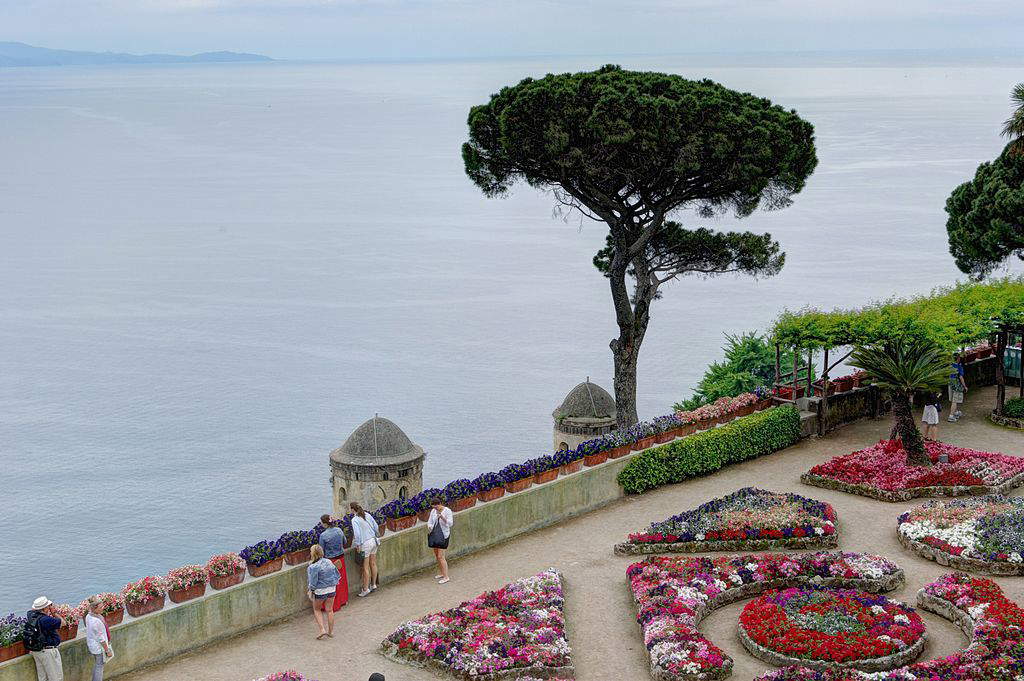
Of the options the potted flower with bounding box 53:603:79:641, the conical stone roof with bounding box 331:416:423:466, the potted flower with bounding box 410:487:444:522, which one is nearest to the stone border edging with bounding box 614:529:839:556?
the potted flower with bounding box 410:487:444:522

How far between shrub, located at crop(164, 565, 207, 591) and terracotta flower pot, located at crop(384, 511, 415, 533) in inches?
156

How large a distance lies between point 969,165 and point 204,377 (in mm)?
124502

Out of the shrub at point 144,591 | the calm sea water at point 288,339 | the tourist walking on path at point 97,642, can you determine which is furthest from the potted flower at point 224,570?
the calm sea water at point 288,339

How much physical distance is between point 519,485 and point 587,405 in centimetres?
1061

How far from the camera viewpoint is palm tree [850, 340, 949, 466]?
26.6 metres

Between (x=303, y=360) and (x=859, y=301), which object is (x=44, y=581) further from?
(x=859, y=301)

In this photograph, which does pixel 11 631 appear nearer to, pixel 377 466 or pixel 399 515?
pixel 399 515

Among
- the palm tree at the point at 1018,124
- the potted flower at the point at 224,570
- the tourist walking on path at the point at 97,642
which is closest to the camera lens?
the tourist walking on path at the point at 97,642

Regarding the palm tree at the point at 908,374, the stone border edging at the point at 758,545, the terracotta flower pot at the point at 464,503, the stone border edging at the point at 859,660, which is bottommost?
the stone border edging at the point at 859,660

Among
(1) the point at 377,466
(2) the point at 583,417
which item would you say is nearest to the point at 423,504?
(1) the point at 377,466

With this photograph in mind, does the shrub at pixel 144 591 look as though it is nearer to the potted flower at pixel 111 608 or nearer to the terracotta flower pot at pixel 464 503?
the potted flower at pixel 111 608

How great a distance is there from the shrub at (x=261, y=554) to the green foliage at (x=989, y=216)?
2694cm

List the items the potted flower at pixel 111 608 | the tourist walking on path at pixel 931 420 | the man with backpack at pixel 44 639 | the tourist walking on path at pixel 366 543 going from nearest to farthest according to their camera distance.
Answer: the man with backpack at pixel 44 639 < the potted flower at pixel 111 608 < the tourist walking on path at pixel 366 543 < the tourist walking on path at pixel 931 420

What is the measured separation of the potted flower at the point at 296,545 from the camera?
67.0 ft
